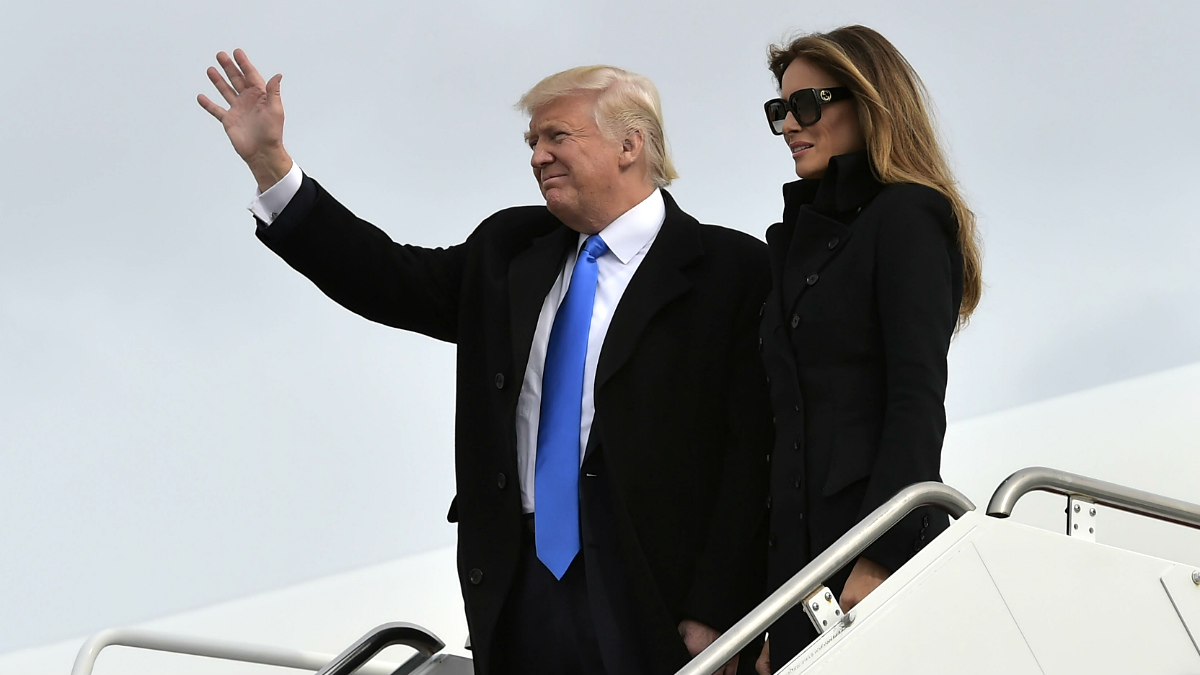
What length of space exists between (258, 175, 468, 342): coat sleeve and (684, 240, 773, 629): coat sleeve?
669 millimetres

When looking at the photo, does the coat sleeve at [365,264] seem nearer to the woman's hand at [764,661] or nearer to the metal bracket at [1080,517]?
the woman's hand at [764,661]

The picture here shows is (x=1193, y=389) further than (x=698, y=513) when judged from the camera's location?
Yes

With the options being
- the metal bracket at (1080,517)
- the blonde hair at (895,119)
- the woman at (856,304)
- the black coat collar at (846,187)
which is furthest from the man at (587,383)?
the metal bracket at (1080,517)

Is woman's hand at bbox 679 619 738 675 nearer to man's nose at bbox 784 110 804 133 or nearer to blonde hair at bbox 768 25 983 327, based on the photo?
blonde hair at bbox 768 25 983 327

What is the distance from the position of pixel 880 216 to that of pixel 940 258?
0.14 m

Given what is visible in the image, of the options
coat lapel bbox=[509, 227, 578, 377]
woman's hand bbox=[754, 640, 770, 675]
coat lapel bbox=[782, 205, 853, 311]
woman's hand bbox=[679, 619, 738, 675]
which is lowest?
woman's hand bbox=[754, 640, 770, 675]

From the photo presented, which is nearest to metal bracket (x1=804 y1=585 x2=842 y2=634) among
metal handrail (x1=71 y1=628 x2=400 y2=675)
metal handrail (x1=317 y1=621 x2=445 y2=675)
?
metal handrail (x1=317 y1=621 x2=445 y2=675)

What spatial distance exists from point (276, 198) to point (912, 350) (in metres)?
1.29

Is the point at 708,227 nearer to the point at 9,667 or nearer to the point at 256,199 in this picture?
the point at 256,199

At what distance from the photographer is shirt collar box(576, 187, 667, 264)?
2.81 m

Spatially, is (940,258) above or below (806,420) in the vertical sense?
above

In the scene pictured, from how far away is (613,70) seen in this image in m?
2.93

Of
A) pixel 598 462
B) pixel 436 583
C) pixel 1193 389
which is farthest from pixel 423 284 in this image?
pixel 1193 389

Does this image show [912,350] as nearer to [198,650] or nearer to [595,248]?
[595,248]
